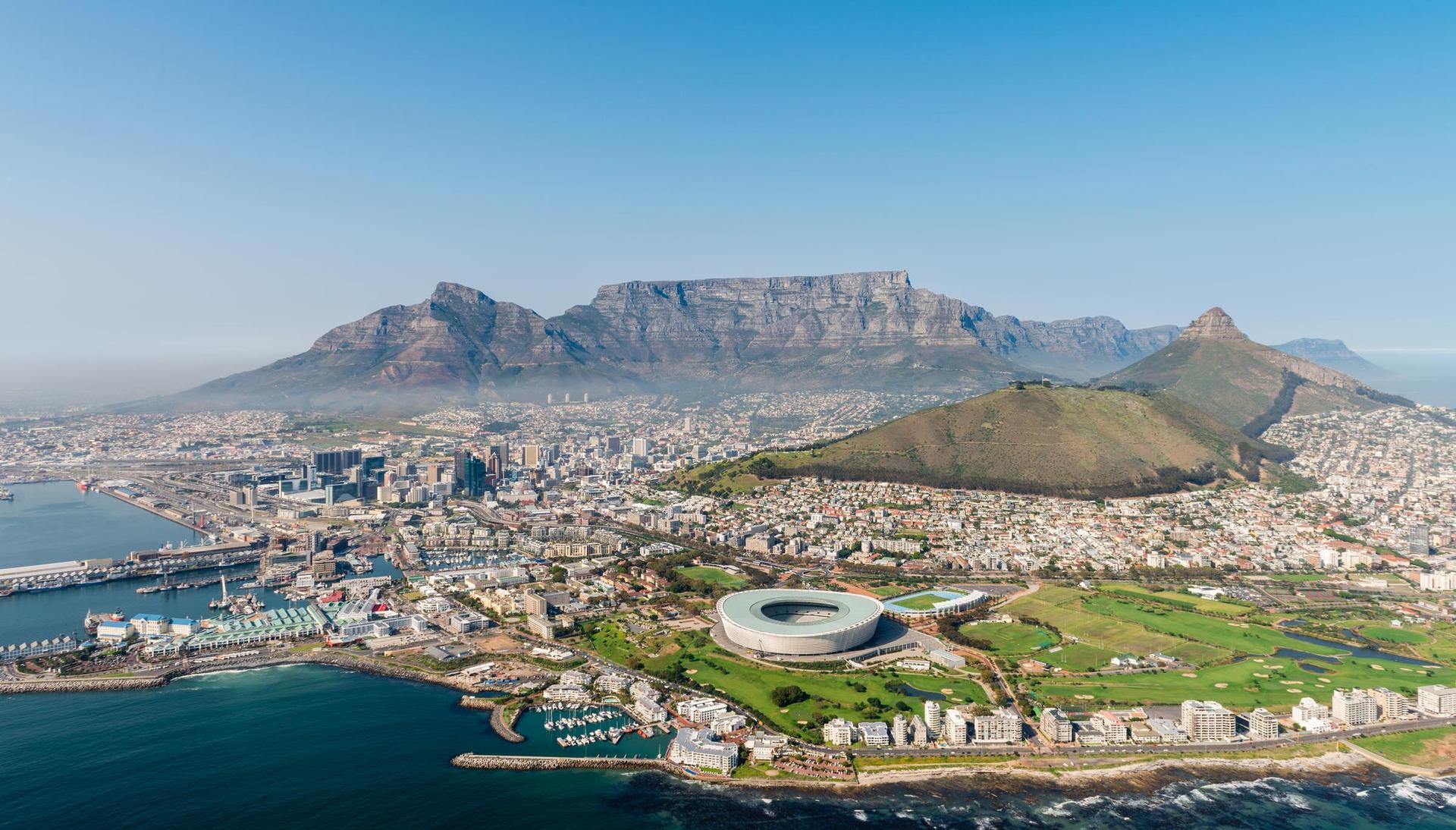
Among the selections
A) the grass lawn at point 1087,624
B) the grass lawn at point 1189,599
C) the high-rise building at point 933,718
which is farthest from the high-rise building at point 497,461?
the high-rise building at point 933,718

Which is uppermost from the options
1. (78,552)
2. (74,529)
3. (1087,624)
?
(74,529)

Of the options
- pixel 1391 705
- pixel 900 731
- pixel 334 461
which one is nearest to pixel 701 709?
pixel 900 731

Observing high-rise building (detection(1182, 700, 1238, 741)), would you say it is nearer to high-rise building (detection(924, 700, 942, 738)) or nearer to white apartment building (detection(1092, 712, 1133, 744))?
white apartment building (detection(1092, 712, 1133, 744))

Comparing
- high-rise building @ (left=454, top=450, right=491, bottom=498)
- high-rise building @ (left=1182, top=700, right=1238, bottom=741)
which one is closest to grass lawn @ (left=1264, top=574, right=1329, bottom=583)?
high-rise building @ (left=1182, top=700, right=1238, bottom=741)

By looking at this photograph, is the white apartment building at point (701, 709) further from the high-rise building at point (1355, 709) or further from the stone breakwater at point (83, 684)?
the high-rise building at point (1355, 709)

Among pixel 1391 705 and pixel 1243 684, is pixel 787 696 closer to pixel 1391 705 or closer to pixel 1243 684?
pixel 1243 684

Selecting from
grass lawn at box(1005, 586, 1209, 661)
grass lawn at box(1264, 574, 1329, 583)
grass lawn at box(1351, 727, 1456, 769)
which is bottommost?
grass lawn at box(1351, 727, 1456, 769)
